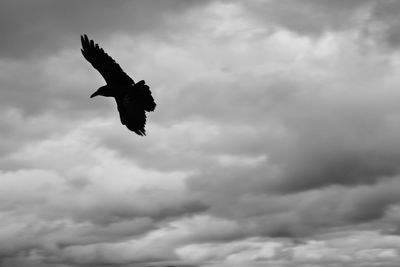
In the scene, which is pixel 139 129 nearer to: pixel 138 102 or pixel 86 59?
pixel 138 102

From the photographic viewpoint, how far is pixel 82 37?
4050cm

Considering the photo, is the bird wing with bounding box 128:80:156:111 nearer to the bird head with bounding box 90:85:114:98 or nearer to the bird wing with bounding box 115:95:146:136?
the bird wing with bounding box 115:95:146:136

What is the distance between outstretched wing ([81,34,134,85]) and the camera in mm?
39594

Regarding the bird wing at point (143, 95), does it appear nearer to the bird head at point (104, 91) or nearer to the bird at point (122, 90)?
the bird at point (122, 90)

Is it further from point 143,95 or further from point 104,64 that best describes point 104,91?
point 143,95

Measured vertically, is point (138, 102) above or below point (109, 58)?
below

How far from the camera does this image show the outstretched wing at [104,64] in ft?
130

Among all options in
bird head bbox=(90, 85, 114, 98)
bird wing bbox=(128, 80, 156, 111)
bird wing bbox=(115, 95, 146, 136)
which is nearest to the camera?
bird wing bbox=(128, 80, 156, 111)

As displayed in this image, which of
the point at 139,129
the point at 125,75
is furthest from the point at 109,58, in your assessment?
the point at 139,129

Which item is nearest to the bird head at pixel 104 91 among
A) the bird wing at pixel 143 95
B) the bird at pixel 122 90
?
the bird at pixel 122 90

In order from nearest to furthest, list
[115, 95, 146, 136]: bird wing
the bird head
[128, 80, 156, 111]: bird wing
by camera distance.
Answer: [128, 80, 156, 111]: bird wing < [115, 95, 146, 136]: bird wing < the bird head

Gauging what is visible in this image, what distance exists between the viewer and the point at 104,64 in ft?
131

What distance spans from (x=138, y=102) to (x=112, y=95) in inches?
88.2

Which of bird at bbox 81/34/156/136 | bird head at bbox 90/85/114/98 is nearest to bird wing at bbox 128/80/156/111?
bird at bbox 81/34/156/136
